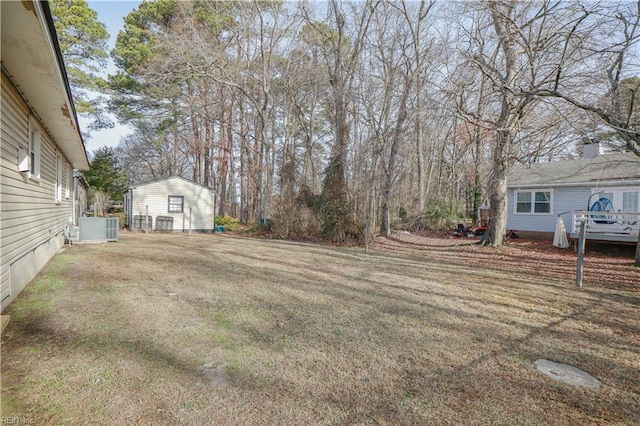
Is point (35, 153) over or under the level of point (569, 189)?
under

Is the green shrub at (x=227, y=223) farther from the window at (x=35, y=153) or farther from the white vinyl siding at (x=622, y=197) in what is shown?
the white vinyl siding at (x=622, y=197)

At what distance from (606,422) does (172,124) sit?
24.8m

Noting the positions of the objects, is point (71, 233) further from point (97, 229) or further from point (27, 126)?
point (27, 126)

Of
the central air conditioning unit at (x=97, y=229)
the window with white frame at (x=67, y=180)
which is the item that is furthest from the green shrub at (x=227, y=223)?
the window with white frame at (x=67, y=180)

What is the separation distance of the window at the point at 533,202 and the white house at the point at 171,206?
648 inches

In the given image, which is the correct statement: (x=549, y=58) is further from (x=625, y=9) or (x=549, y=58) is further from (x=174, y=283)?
(x=174, y=283)

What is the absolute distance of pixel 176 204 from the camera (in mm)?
17812

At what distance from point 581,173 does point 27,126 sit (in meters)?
18.1

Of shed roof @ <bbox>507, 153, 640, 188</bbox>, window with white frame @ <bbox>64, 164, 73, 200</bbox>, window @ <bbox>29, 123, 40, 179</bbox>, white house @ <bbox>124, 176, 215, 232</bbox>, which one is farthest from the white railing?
window with white frame @ <bbox>64, 164, 73, 200</bbox>

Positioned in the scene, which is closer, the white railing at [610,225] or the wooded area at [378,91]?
the wooded area at [378,91]

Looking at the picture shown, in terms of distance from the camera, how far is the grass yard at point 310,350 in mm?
2207

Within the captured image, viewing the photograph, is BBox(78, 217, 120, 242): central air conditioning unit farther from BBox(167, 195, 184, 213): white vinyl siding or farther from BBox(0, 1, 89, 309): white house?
BBox(167, 195, 184, 213): white vinyl siding

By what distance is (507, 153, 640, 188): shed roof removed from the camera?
11.9 meters

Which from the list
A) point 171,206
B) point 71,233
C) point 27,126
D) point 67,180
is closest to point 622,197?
point 27,126
